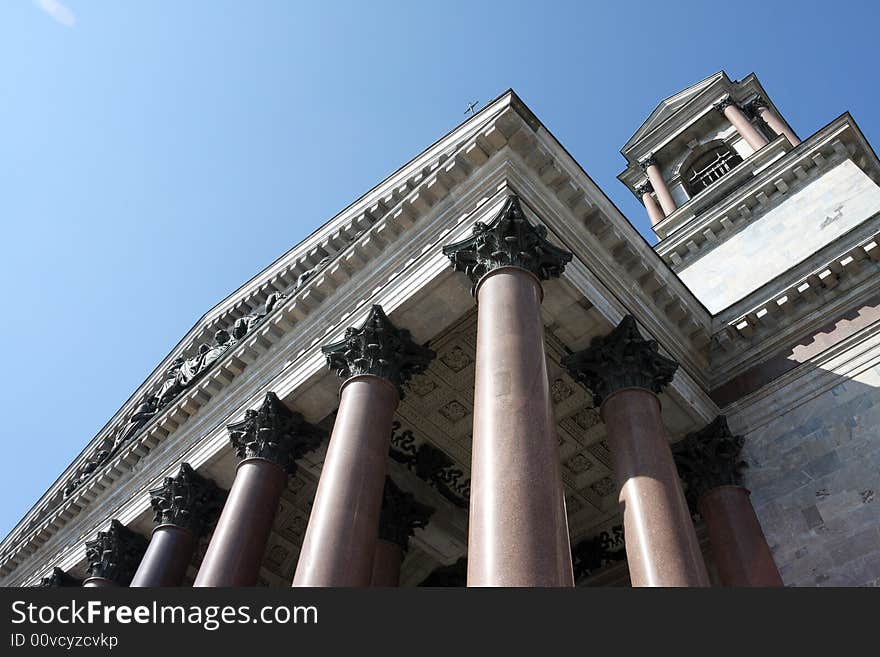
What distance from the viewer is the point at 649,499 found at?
8.50m

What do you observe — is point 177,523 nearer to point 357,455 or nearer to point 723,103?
point 357,455

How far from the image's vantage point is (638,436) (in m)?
9.32

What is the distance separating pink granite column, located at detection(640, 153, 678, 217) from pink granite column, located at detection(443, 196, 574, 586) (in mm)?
15051

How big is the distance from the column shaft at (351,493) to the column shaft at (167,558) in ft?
14.3

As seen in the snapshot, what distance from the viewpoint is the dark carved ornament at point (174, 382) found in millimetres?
15445

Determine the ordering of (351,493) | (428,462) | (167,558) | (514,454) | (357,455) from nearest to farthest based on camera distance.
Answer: (514,454)
(351,493)
(357,455)
(167,558)
(428,462)

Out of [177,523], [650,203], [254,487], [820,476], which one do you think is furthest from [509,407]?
[650,203]

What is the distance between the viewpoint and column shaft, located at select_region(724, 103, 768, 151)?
22938 mm

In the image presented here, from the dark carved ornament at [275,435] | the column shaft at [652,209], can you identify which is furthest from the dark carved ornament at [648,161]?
the dark carved ornament at [275,435]

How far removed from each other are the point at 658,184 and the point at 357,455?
19.0 metres

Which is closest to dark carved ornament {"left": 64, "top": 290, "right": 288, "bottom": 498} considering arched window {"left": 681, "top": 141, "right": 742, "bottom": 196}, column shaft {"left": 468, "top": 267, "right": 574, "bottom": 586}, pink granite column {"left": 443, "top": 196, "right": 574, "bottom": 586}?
pink granite column {"left": 443, "top": 196, "right": 574, "bottom": 586}


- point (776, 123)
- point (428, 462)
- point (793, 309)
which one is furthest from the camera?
point (776, 123)

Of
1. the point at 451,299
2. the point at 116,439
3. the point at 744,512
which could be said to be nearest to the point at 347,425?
the point at 451,299

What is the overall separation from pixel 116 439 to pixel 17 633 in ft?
44.7
